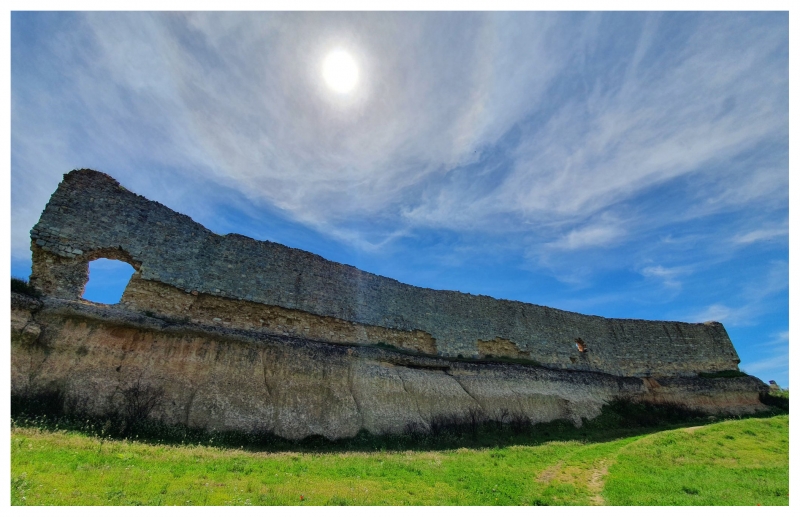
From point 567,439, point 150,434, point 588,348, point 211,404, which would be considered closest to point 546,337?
point 588,348

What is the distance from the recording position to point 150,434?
10094mm

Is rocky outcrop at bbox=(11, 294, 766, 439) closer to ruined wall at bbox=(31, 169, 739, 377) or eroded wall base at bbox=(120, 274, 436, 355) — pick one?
eroded wall base at bbox=(120, 274, 436, 355)

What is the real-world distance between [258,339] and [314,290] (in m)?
4.01

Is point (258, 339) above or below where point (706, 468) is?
above

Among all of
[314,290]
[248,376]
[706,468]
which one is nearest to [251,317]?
[314,290]

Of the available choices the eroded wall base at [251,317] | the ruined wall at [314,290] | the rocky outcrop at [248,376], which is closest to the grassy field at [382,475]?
the rocky outcrop at [248,376]

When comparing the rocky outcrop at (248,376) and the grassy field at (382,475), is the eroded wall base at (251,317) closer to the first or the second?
the rocky outcrop at (248,376)

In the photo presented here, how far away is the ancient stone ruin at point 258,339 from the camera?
428 inches

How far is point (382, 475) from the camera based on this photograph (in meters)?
9.43

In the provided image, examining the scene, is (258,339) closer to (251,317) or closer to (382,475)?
(251,317)

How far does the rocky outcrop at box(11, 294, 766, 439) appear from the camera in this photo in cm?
1021

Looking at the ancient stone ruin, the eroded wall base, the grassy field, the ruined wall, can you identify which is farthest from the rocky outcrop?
the ruined wall

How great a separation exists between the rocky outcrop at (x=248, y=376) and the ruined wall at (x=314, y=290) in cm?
173

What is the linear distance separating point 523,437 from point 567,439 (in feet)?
6.00
